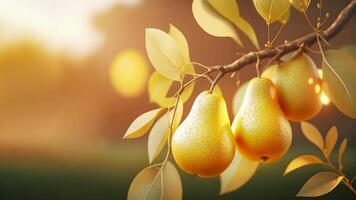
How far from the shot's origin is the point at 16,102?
524mm

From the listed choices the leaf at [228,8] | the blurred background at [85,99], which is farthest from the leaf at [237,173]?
the leaf at [228,8]

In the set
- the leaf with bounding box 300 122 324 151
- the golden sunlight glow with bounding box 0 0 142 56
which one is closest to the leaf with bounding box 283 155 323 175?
the leaf with bounding box 300 122 324 151

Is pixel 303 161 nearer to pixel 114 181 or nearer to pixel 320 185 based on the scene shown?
pixel 320 185

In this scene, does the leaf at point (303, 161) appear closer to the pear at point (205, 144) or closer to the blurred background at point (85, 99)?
the blurred background at point (85, 99)

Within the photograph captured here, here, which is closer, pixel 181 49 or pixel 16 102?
pixel 181 49

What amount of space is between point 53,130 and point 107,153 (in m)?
0.07

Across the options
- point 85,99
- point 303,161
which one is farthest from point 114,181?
point 303,161

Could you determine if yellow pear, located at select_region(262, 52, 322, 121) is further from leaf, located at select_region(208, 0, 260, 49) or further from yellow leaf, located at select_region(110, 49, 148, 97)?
yellow leaf, located at select_region(110, 49, 148, 97)

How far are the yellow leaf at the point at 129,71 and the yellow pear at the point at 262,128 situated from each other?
176 millimetres

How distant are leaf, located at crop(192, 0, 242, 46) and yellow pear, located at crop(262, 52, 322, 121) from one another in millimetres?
55

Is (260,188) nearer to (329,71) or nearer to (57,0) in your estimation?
(329,71)

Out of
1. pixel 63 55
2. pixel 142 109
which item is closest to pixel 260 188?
pixel 142 109

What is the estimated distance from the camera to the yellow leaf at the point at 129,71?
520 mm

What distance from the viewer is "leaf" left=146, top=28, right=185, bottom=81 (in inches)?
16.2
